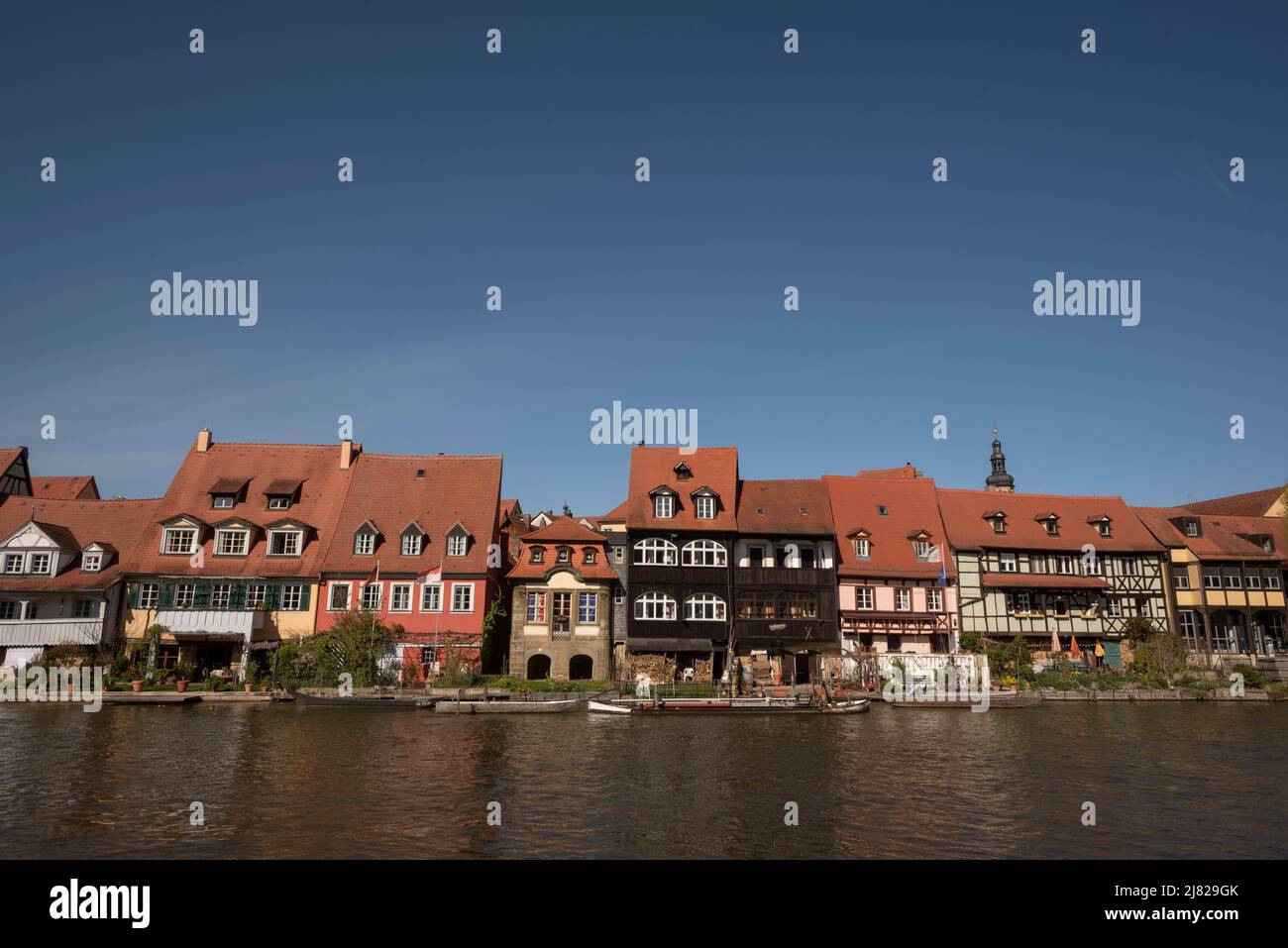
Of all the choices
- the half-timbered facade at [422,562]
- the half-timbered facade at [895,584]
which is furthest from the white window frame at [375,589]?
the half-timbered facade at [895,584]

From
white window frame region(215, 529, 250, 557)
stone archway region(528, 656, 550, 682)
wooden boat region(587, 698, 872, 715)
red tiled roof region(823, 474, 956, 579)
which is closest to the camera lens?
wooden boat region(587, 698, 872, 715)

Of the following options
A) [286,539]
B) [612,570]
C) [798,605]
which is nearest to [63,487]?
[286,539]

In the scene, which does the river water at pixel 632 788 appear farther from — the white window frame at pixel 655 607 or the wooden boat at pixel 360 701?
the white window frame at pixel 655 607

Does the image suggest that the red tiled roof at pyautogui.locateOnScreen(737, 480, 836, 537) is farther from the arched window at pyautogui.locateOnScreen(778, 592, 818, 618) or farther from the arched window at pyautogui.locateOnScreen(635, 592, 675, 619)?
the arched window at pyautogui.locateOnScreen(635, 592, 675, 619)

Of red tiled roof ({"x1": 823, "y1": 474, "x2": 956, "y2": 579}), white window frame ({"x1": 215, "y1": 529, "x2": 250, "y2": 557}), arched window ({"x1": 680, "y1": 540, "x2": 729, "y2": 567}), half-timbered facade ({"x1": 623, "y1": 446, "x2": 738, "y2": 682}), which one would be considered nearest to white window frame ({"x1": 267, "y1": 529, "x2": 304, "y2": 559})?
white window frame ({"x1": 215, "y1": 529, "x2": 250, "y2": 557})

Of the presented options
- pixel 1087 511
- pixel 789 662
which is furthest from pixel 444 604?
pixel 1087 511

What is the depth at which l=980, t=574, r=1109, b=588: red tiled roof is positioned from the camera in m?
55.4

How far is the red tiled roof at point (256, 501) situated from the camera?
5081cm

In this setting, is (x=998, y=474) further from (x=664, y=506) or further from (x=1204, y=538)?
(x=664, y=506)

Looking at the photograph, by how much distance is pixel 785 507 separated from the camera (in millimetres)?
55844

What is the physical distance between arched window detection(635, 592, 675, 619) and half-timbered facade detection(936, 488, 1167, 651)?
62.6 ft

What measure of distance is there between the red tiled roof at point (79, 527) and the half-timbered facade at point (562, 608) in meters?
23.5

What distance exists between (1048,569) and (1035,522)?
3.82m
